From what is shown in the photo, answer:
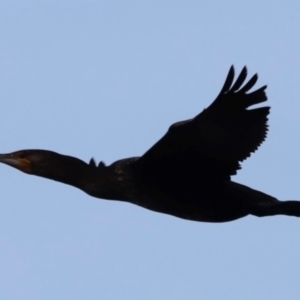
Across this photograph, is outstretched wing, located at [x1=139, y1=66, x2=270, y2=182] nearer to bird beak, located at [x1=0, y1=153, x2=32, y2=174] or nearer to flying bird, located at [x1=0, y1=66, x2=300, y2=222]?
flying bird, located at [x1=0, y1=66, x2=300, y2=222]

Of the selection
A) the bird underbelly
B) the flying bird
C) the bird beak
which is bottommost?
the bird underbelly

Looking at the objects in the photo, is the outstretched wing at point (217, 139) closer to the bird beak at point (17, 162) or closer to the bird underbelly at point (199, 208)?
the bird underbelly at point (199, 208)

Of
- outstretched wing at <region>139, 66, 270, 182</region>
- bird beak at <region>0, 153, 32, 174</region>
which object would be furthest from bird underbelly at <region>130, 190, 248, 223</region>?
bird beak at <region>0, 153, 32, 174</region>

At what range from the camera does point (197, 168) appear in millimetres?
12656

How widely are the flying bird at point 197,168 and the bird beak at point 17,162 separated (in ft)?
0.04

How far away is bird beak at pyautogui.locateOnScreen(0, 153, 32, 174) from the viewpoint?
13.4 meters

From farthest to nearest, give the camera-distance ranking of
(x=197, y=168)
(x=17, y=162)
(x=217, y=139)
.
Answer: (x=17, y=162) < (x=197, y=168) < (x=217, y=139)

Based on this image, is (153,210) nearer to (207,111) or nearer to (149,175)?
(149,175)

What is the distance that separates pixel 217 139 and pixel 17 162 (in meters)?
2.40

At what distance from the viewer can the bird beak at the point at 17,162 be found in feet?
44.0

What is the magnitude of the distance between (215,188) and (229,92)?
1.14 m

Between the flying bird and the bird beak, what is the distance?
0.04 ft

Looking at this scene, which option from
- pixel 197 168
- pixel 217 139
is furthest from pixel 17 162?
pixel 217 139

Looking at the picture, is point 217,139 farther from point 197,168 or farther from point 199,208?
point 199,208
